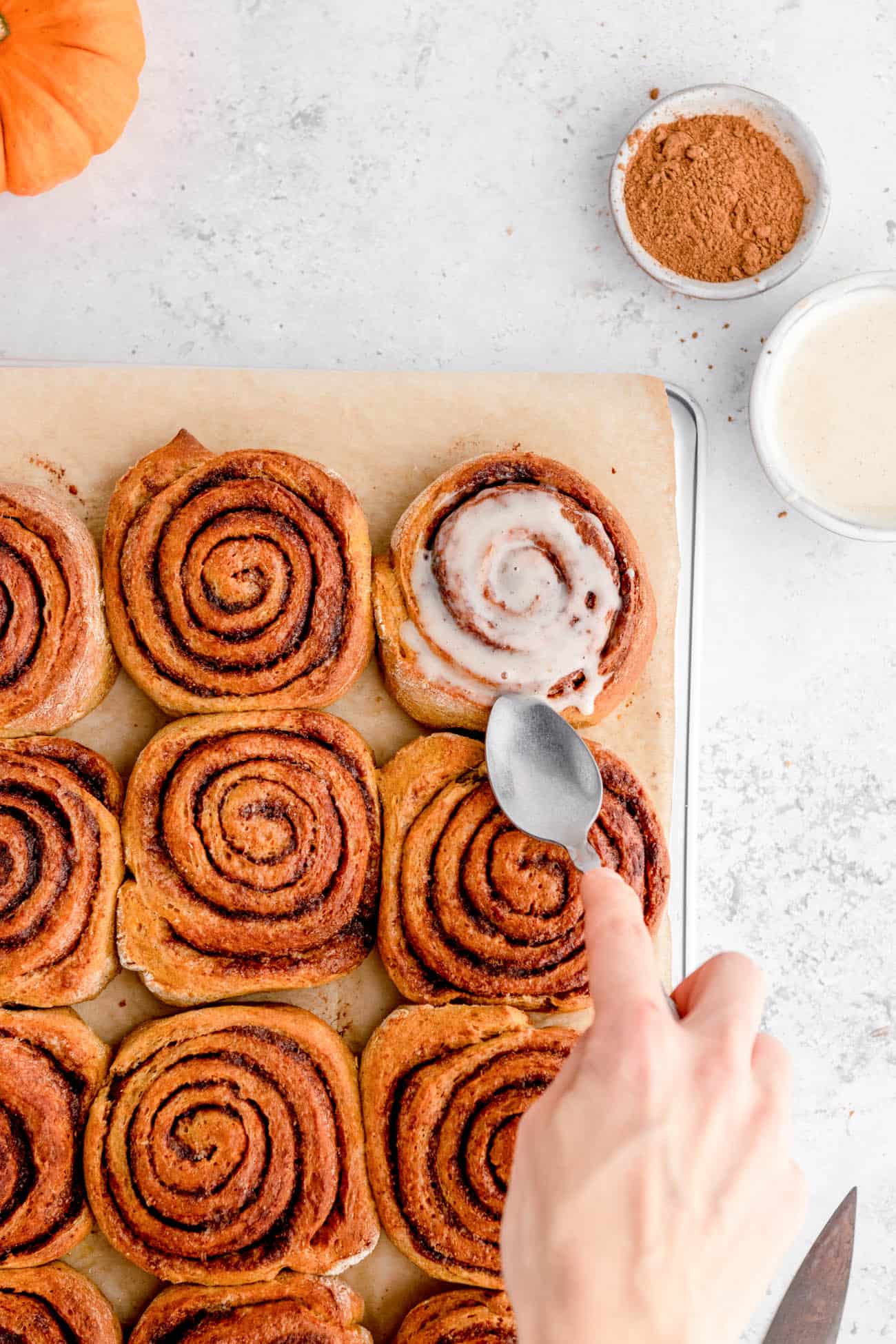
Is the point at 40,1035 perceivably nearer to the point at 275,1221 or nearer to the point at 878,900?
the point at 275,1221

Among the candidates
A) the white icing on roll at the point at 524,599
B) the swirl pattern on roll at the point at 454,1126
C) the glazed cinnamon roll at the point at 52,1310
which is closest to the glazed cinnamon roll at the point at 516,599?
the white icing on roll at the point at 524,599

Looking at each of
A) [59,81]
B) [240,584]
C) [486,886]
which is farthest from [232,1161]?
[59,81]

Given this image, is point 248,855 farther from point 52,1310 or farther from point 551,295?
point 551,295

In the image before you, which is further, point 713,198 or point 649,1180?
point 713,198

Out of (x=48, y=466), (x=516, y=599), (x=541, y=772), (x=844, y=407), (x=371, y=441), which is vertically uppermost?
(x=844, y=407)

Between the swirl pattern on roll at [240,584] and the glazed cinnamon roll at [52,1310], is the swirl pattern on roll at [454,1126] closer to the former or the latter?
the glazed cinnamon roll at [52,1310]

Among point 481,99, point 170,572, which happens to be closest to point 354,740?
point 170,572
